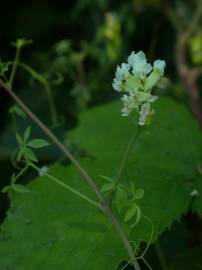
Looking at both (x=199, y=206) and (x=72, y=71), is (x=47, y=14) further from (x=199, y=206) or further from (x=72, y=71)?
(x=199, y=206)

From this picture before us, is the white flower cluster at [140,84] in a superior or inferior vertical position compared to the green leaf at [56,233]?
superior

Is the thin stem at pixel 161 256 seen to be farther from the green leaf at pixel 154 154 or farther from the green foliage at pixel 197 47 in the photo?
the green foliage at pixel 197 47

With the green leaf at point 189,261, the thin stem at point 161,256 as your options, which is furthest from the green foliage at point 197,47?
the green leaf at point 189,261

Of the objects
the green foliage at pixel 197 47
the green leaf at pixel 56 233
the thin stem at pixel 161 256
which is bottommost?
the thin stem at pixel 161 256

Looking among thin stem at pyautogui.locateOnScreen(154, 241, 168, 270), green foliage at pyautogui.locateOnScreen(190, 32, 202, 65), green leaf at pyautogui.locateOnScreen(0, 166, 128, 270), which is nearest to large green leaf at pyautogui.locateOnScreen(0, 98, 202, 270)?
green leaf at pyautogui.locateOnScreen(0, 166, 128, 270)

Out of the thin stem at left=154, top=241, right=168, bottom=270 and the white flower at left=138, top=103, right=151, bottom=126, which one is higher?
the white flower at left=138, top=103, right=151, bottom=126

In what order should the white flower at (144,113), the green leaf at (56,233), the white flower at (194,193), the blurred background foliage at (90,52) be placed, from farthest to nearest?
the blurred background foliage at (90,52)
the white flower at (194,193)
the green leaf at (56,233)
the white flower at (144,113)

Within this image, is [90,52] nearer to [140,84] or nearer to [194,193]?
[194,193]

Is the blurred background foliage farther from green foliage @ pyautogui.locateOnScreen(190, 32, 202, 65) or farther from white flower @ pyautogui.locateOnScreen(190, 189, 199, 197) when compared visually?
white flower @ pyautogui.locateOnScreen(190, 189, 199, 197)
